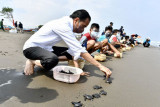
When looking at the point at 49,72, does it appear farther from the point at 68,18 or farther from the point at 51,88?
the point at 68,18

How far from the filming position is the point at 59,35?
190cm

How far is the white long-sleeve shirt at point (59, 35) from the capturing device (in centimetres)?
182

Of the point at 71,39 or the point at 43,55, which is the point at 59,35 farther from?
the point at 43,55

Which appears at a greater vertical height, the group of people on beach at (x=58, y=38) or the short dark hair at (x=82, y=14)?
the short dark hair at (x=82, y=14)

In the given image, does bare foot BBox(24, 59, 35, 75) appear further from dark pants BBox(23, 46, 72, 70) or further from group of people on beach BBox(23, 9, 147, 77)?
dark pants BBox(23, 46, 72, 70)

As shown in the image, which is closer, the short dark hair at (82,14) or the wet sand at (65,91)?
the wet sand at (65,91)

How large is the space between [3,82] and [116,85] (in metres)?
1.93

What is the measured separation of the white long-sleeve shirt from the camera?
182 centimetres

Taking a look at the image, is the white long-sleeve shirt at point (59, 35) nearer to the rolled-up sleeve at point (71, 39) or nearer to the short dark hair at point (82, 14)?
the rolled-up sleeve at point (71, 39)

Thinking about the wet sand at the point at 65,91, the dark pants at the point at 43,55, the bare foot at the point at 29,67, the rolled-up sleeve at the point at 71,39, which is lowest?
the wet sand at the point at 65,91

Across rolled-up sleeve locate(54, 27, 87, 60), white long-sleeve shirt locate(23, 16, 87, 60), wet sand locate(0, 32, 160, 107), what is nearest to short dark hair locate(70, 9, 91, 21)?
white long-sleeve shirt locate(23, 16, 87, 60)

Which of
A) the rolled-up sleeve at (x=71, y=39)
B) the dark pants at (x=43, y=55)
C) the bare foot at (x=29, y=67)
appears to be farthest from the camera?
the bare foot at (x=29, y=67)

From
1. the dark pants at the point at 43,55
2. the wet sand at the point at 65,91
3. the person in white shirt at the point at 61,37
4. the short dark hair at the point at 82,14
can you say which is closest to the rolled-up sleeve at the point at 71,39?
the person in white shirt at the point at 61,37

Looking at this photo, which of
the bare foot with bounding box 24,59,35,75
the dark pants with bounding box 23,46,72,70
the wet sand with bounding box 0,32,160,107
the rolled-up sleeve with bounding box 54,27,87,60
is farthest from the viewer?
the bare foot with bounding box 24,59,35,75
